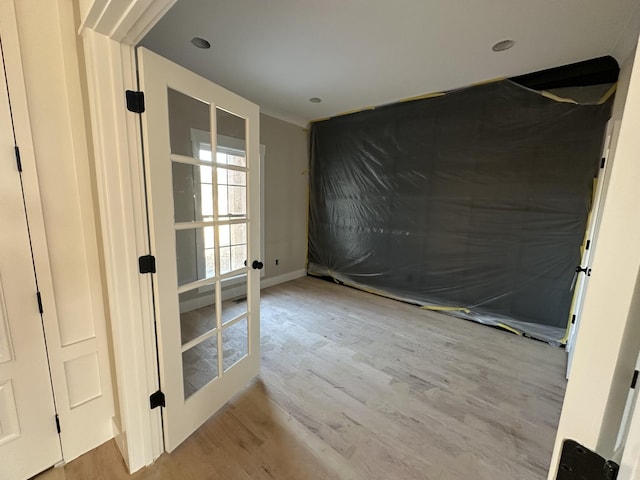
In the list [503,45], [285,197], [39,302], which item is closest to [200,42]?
[39,302]

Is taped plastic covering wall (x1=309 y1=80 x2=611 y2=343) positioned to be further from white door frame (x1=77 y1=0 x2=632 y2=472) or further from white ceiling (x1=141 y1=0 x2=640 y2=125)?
white door frame (x1=77 y1=0 x2=632 y2=472)

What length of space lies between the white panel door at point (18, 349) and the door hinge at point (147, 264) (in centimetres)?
48

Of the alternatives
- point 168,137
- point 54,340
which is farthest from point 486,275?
point 54,340

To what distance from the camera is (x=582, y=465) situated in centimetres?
40

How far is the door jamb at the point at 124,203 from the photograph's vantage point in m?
1.08

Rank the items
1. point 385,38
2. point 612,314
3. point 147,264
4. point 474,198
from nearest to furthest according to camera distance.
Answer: point 612,314
point 147,264
point 385,38
point 474,198

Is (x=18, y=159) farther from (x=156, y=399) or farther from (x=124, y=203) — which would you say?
(x=156, y=399)

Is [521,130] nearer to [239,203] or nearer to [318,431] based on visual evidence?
[239,203]

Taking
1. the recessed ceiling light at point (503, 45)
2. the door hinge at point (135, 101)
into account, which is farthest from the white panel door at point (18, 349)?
the recessed ceiling light at point (503, 45)

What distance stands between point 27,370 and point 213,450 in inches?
39.1

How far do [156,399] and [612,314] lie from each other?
1786 mm

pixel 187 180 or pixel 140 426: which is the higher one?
pixel 187 180

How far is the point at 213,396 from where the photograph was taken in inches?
68.5

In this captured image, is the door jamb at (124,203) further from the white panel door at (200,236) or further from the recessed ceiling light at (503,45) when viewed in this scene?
the recessed ceiling light at (503,45)
